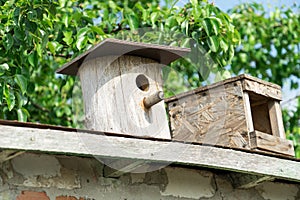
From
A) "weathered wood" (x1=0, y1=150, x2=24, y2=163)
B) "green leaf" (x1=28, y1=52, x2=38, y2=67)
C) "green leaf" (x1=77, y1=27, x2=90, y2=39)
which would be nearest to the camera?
"weathered wood" (x1=0, y1=150, x2=24, y2=163)

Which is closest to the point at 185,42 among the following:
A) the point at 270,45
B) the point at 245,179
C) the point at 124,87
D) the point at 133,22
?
the point at 133,22

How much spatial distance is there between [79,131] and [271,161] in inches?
39.6

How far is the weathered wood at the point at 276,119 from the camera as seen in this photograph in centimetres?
400

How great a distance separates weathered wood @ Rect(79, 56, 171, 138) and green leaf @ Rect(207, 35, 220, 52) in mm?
741

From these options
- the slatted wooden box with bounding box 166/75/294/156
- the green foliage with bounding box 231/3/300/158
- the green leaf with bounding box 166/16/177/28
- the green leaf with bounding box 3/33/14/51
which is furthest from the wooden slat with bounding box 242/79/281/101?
the green foliage with bounding box 231/3/300/158

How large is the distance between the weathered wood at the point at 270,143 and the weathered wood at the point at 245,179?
0.17 meters

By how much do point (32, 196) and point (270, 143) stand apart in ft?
4.40

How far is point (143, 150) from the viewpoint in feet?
9.78

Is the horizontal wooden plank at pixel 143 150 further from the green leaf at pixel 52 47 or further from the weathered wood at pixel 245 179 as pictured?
the green leaf at pixel 52 47

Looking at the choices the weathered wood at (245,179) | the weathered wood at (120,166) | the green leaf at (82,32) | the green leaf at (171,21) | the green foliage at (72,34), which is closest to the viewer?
the weathered wood at (120,166)

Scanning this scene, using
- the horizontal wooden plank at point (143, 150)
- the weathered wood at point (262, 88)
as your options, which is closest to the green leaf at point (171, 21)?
the weathered wood at point (262, 88)

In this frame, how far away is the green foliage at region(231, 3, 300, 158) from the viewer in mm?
7430

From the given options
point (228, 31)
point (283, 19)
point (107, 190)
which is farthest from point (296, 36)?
point (107, 190)

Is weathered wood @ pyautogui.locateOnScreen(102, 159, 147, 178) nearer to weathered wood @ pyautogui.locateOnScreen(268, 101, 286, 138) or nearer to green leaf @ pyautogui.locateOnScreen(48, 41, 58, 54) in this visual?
weathered wood @ pyautogui.locateOnScreen(268, 101, 286, 138)
